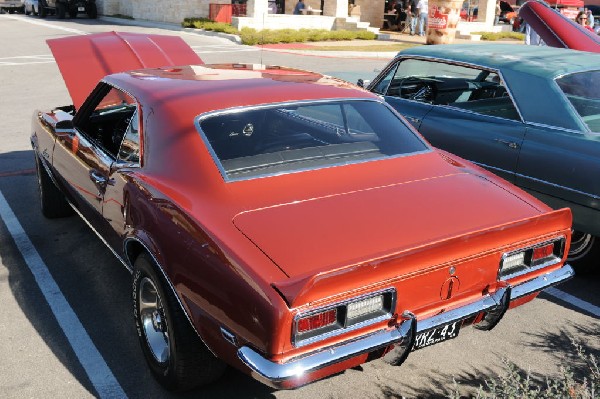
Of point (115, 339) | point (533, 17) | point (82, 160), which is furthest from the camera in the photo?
point (533, 17)

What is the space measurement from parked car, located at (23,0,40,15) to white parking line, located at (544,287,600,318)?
35135mm

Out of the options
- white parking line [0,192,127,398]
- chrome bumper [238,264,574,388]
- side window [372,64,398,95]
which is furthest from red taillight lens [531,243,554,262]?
side window [372,64,398,95]

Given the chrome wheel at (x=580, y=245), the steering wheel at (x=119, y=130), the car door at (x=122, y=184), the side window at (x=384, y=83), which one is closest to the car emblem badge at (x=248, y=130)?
the car door at (x=122, y=184)

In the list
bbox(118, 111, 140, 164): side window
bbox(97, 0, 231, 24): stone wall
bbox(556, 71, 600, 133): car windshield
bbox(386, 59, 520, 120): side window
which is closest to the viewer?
bbox(118, 111, 140, 164): side window

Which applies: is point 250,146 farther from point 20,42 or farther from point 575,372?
point 20,42

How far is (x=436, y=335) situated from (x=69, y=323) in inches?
99.0

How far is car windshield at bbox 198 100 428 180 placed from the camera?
3738 millimetres

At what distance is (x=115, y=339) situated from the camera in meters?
4.14

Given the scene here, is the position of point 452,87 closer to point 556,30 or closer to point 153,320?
point 556,30

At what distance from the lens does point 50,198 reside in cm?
605

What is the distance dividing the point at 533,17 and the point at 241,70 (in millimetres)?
4983

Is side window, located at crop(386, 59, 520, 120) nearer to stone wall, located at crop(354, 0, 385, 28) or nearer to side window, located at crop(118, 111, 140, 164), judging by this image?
side window, located at crop(118, 111, 140, 164)

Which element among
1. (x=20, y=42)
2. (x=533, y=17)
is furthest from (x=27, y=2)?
(x=533, y=17)

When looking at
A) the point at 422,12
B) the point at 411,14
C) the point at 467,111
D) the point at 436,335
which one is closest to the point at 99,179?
the point at 436,335
